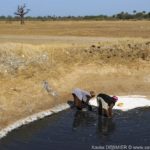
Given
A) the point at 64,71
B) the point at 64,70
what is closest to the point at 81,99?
the point at 64,71

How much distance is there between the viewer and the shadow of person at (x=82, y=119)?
3029 cm

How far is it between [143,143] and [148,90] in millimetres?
13239

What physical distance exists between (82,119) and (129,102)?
4884 mm

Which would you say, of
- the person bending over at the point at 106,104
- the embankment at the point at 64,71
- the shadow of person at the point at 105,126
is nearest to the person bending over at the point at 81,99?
the person bending over at the point at 106,104

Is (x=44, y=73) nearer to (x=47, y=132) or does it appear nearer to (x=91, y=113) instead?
(x=91, y=113)

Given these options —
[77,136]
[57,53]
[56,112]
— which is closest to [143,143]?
[77,136]

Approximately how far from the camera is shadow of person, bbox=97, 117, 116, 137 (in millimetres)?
28091

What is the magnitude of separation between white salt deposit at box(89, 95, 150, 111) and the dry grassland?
214 cm

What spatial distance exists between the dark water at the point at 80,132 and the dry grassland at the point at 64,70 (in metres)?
2.30

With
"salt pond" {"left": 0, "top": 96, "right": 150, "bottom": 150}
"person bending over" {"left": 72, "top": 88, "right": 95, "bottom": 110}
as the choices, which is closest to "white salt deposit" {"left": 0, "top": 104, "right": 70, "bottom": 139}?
"salt pond" {"left": 0, "top": 96, "right": 150, "bottom": 150}

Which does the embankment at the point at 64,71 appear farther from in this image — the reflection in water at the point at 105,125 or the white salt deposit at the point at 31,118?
the reflection in water at the point at 105,125

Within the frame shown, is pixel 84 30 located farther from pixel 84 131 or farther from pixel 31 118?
pixel 84 131

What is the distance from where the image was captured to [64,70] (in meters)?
40.0

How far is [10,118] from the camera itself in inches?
1208
